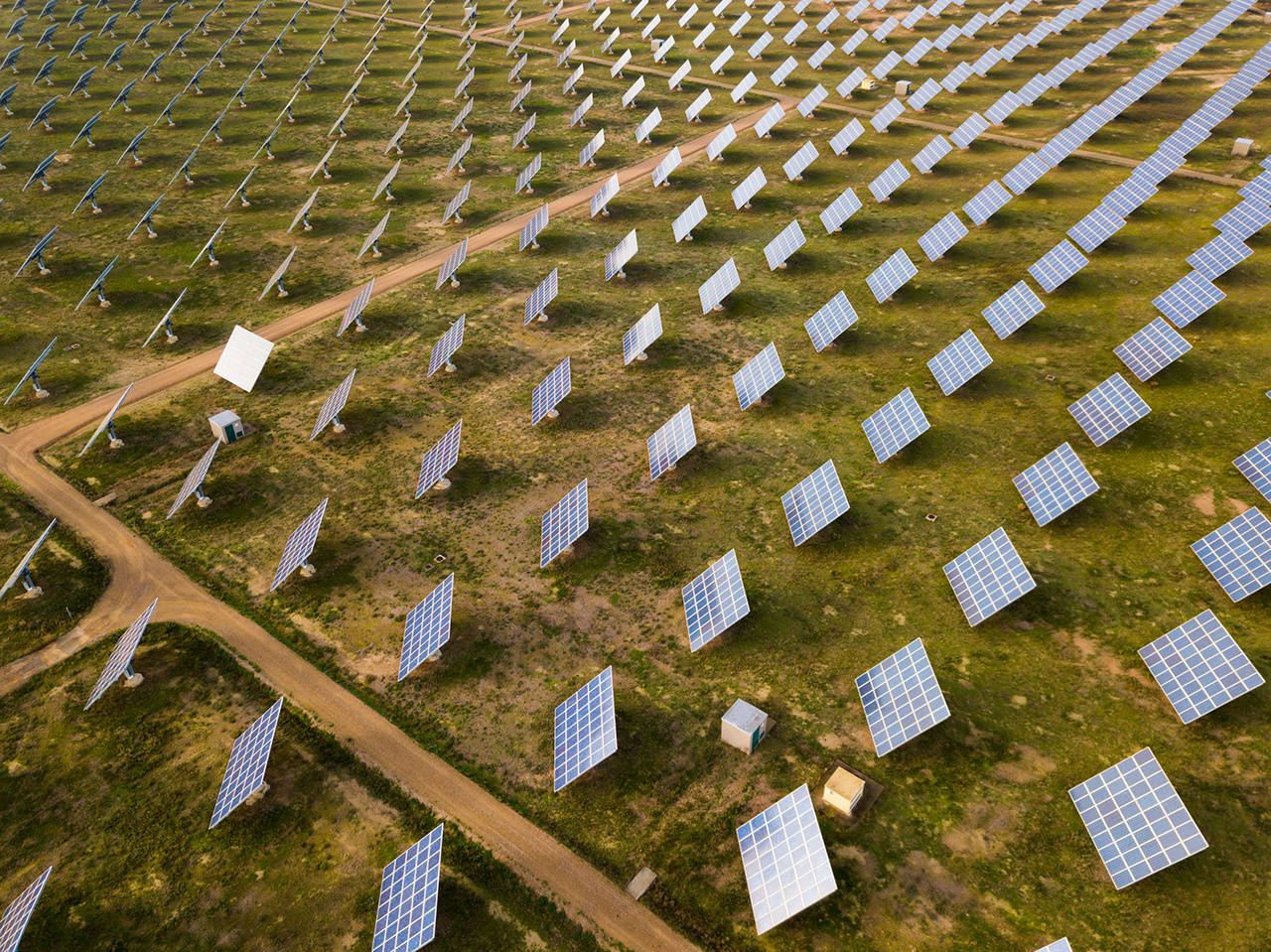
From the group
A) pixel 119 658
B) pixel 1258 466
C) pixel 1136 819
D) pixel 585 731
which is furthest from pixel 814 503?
pixel 119 658

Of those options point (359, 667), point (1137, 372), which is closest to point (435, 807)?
point (359, 667)

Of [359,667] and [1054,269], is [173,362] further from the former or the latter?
[1054,269]

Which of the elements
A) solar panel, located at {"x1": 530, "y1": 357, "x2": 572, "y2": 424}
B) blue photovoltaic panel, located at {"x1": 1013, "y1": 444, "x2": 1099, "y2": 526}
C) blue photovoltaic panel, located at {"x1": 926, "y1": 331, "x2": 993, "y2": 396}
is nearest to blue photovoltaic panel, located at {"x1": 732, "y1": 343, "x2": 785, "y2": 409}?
blue photovoltaic panel, located at {"x1": 926, "y1": 331, "x2": 993, "y2": 396}

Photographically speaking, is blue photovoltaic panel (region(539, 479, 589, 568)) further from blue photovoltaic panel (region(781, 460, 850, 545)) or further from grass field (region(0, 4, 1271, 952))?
blue photovoltaic panel (region(781, 460, 850, 545))

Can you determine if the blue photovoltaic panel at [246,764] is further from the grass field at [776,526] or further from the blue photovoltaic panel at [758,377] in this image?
the blue photovoltaic panel at [758,377]

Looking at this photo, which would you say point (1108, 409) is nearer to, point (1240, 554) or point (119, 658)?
point (1240, 554)
